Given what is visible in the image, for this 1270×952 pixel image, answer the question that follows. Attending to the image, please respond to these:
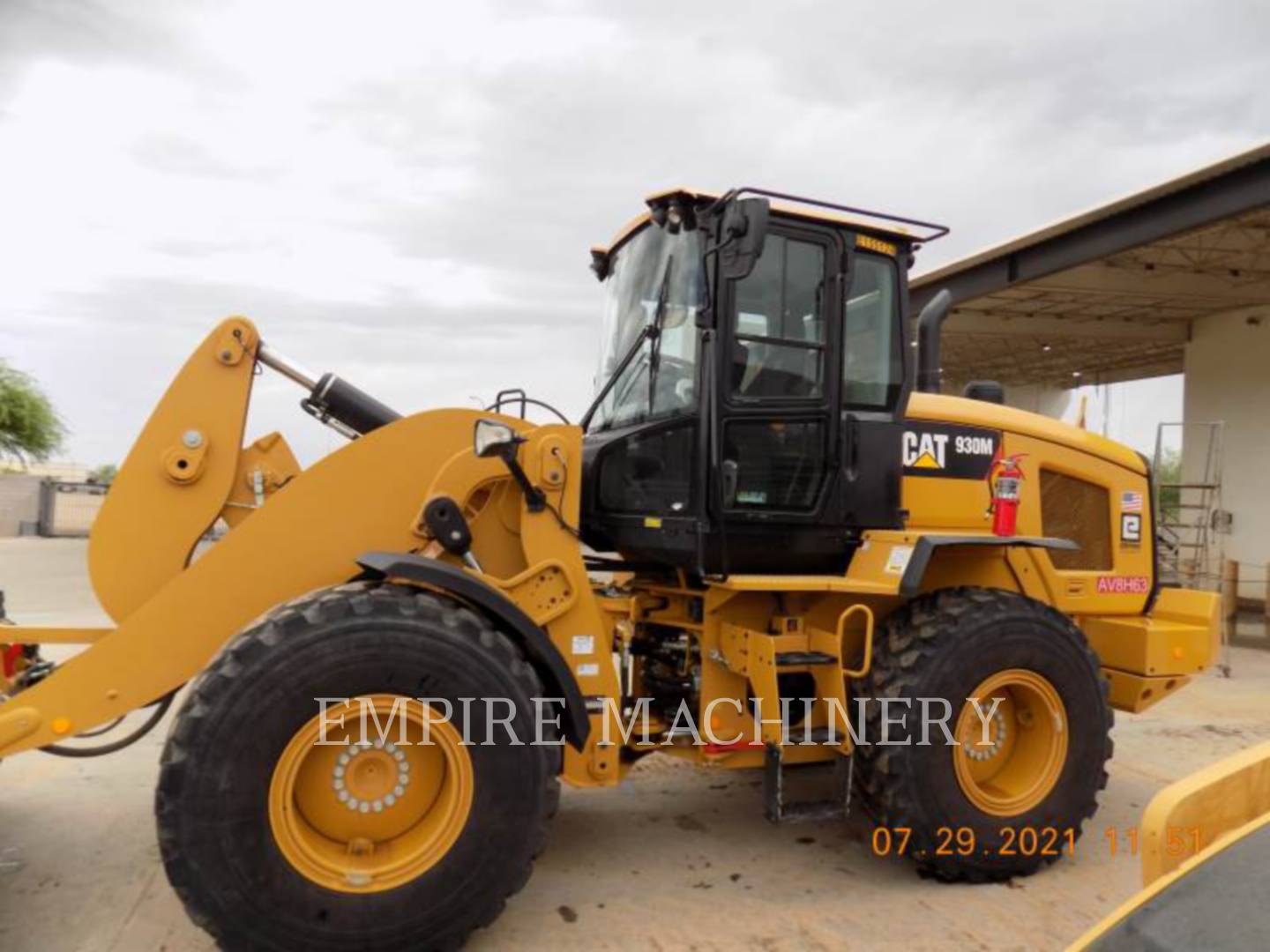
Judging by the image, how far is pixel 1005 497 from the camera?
14.0 feet

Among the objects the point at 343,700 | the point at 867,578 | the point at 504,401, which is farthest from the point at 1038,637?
the point at 343,700

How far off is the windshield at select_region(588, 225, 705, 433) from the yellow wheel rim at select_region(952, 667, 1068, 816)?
1.85 meters

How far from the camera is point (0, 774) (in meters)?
4.95

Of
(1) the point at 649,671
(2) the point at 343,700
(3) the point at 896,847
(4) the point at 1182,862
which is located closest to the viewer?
(4) the point at 1182,862

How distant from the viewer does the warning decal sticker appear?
4.37 metres

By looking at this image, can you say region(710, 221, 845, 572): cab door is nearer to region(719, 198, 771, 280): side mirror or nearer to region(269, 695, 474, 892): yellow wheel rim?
region(719, 198, 771, 280): side mirror

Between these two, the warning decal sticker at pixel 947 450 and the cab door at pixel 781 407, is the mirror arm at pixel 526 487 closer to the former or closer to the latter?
the cab door at pixel 781 407

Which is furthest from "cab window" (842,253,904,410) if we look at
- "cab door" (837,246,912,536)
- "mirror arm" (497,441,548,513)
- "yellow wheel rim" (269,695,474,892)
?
"yellow wheel rim" (269,695,474,892)

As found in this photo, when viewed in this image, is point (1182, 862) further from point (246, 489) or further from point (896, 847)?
point (246, 489)

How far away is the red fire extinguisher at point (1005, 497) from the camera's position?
14.0 feet

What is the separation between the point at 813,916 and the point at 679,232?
2.81 m

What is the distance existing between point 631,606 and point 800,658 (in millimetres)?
916

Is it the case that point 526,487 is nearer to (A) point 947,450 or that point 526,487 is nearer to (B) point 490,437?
(B) point 490,437
